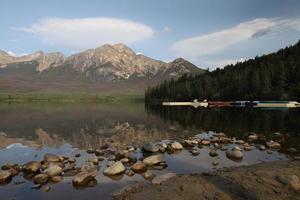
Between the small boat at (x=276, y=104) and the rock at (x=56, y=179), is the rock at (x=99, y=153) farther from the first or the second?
the small boat at (x=276, y=104)

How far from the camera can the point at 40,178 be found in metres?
21.1

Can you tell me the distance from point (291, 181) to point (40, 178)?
52.6 feet

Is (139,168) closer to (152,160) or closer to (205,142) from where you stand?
(152,160)

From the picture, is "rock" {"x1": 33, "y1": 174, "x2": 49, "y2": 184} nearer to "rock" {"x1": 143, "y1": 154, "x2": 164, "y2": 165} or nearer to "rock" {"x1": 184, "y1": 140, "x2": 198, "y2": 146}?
"rock" {"x1": 143, "y1": 154, "x2": 164, "y2": 165}

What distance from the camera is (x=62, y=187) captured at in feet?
64.3

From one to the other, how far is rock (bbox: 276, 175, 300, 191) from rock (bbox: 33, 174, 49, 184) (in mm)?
15160

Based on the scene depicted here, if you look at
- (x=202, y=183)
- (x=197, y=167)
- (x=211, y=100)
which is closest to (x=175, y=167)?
(x=197, y=167)

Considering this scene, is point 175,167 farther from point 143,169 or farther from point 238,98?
point 238,98

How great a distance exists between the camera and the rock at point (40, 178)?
68.2 feet

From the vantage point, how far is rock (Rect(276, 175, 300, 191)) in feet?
53.4

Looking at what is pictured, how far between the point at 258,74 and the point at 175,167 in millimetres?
138623

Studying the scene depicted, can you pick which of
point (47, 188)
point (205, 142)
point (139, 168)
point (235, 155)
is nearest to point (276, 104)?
point (205, 142)

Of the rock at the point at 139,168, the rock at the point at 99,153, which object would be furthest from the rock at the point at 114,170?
the rock at the point at 99,153

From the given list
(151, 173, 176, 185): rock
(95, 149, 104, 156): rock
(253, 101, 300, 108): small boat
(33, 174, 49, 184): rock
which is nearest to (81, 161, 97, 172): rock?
(33, 174, 49, 184): rock
